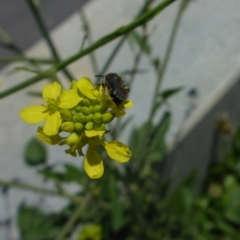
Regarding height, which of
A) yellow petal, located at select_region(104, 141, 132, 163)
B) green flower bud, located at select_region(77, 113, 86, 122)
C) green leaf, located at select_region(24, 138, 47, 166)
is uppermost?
green leaf, located at select_region(24, 138, 47, 166)

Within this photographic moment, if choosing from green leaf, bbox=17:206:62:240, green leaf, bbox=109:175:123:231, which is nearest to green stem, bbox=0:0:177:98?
green leaf, bbox=109:175:123:231

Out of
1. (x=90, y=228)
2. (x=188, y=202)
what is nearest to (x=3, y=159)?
(x=90, y=228)

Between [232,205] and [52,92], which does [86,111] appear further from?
[232,205]

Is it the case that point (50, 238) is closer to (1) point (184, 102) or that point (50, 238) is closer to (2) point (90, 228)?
(2) point (90, 228)

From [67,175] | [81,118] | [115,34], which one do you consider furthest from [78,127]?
[67,175]

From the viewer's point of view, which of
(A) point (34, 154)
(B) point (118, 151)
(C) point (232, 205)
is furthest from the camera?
(C) point (232, 205)

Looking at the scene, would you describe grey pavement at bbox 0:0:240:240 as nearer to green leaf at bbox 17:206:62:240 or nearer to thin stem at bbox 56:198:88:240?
green leaf at bbox 17:206:62:240
